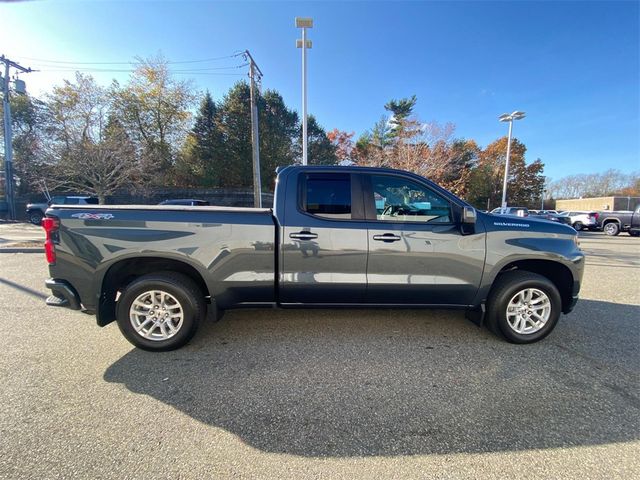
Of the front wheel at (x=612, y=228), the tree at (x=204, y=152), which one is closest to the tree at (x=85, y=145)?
the tree at (x=204, y=152)

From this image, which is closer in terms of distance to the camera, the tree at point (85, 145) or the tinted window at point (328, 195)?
the tinted window at point (328, 195)

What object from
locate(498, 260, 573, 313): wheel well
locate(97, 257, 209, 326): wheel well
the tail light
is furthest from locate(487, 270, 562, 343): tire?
the tail light

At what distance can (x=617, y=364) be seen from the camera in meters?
2.96

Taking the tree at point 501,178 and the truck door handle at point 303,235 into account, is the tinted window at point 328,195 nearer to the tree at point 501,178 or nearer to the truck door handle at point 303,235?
the truck door handle at point 303,235

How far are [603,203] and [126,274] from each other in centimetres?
5212

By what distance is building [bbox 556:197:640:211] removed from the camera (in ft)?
107

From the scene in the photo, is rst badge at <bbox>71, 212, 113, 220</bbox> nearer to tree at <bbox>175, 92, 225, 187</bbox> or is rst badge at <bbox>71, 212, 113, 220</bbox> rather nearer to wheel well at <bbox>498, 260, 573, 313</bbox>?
wheel well at <bbox>498, 260, 573, 313</bbox>

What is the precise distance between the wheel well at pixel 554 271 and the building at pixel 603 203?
33.8 metres

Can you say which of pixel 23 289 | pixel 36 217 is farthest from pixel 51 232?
pixel 36 217

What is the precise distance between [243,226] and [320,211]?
0.85 m

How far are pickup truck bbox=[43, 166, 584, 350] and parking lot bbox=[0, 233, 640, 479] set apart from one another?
→ 1.46ft

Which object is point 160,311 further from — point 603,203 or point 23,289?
point 603,203

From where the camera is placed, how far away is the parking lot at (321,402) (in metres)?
1.82

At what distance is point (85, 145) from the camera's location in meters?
14.9
